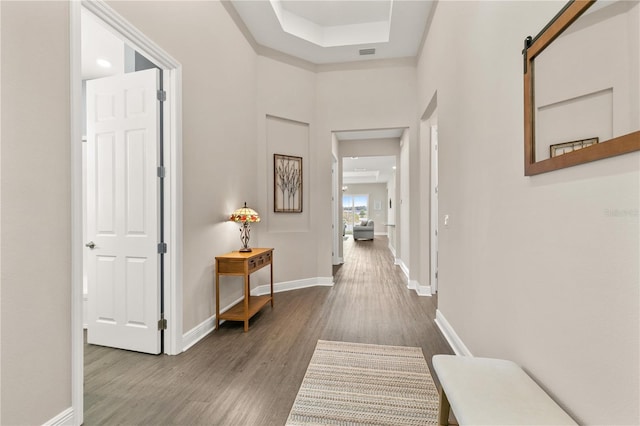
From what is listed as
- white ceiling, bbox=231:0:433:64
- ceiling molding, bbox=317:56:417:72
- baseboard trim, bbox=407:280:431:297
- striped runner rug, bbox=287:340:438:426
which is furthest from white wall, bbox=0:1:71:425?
baseboard trim, bbox=407:280:431:297

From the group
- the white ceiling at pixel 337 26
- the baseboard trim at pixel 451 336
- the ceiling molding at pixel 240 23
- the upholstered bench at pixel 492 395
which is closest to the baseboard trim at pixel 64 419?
the upholstered bench at pixel 492 395

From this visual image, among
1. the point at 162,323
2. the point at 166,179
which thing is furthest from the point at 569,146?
the point at 162,323

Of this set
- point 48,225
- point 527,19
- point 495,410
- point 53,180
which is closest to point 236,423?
point 495,410

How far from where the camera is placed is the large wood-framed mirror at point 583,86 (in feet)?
2.73

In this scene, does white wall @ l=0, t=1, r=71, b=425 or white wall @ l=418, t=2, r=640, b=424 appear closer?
white wall @ l=418, t=2, r=640, b=424

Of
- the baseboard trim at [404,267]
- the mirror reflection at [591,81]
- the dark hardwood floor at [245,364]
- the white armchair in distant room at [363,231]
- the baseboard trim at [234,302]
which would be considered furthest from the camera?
the white armchair in distant room at [363,231]

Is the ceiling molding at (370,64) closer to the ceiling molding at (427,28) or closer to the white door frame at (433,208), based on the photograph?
the ceiling molding at (427,28)

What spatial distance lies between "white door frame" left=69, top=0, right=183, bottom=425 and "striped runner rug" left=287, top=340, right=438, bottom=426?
1.25 m

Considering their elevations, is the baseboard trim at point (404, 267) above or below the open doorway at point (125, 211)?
below

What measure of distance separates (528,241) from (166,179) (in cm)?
263

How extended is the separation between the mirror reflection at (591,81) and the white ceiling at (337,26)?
9.43 ft

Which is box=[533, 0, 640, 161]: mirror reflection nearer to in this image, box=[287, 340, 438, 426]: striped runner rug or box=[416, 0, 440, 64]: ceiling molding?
box=[287, 340, 438, 426]: striped runner rug

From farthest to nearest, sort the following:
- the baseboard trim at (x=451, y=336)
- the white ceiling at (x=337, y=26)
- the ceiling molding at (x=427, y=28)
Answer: the white ceiling at (x=337, y=26) → the ceiling molding at (x=427, y=28) → the baseboard trim at (x=451, y=336)

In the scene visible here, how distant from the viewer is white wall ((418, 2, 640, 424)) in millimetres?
905
